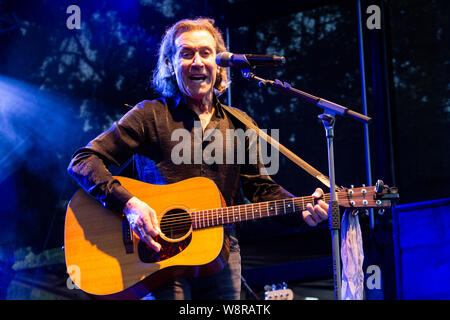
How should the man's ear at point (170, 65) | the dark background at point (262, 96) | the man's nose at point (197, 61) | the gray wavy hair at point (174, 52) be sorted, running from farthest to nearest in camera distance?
the dark background at point (262, 96), the man's ear at point (170, 65), the gray wavy hair at point (174, 52), the man's nose at point (197, 61)

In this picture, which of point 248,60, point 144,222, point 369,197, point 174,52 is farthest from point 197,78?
point 369,197

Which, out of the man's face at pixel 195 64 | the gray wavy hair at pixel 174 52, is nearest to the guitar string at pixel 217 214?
the man's face at pixel 195 64

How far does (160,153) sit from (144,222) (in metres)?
0.45

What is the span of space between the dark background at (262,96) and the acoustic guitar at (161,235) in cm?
111

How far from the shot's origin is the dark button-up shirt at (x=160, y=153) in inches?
109

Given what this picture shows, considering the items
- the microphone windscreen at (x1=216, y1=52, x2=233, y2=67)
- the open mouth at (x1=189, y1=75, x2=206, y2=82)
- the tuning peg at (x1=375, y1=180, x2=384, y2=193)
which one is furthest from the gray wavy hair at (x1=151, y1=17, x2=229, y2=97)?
the tuning peg at (x1=375, y1=180, x2=384, y2=193)

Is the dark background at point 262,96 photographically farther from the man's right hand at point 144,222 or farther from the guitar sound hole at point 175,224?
the man's right hand at point 144,222

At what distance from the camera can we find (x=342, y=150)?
459 cm

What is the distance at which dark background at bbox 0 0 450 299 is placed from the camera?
168 inches

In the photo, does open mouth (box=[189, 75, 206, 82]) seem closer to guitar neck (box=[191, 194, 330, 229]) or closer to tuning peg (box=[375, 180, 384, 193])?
guitar neck (box=[191, 194, 330, 229])

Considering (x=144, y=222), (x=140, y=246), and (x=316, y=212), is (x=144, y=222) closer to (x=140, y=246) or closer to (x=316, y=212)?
(x=140, y=246)

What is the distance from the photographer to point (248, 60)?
8.59 feet
